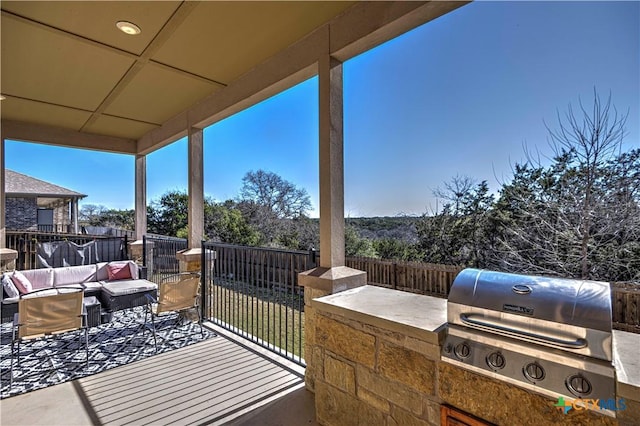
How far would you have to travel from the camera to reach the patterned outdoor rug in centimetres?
278

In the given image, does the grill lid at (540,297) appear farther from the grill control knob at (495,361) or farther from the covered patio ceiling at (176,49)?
the covered patio ceiling at (176,49)

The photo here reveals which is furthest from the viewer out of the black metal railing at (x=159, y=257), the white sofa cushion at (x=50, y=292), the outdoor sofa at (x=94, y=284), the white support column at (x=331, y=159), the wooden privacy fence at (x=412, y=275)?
the black metal railing at (x=159, y=257)

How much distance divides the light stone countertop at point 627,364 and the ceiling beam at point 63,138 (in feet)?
23.0

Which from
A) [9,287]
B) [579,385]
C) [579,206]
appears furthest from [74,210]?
[579,206]

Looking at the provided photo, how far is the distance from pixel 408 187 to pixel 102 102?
660 centimetres

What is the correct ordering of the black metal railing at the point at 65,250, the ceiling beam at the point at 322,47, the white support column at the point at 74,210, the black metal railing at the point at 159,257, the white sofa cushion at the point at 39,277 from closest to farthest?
the ceiling beam at the point at 322,47
the white sofa cushion at the point at 39,277
the black metal railing at the point at 65,250
the black metal railing at the point at 159,257
the white support column at the point at 74,210

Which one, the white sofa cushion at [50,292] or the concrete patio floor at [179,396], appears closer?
the concrete patio floor at [179,396]

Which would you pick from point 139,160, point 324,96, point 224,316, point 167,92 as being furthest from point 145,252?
point 324,96

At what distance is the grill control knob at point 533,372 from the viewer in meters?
1.14

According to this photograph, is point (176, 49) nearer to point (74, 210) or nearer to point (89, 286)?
point (89, 286)

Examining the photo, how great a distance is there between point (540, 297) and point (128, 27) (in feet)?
10.6

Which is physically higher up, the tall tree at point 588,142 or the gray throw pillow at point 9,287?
the tall tree at point 588,142

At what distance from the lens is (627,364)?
1096mm

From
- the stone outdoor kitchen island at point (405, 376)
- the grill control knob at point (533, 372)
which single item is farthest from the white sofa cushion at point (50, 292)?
the grill control knob at point (533, 372)
